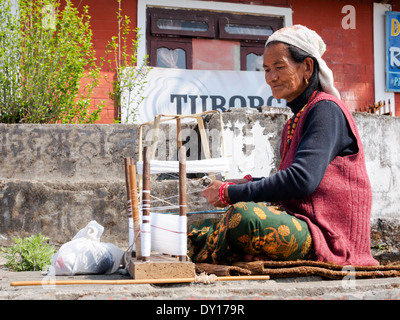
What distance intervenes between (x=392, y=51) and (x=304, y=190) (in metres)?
6.50

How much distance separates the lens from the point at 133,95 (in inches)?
242

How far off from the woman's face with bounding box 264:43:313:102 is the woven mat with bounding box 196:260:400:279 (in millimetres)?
840

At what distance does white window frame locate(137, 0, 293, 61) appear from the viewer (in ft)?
22.5

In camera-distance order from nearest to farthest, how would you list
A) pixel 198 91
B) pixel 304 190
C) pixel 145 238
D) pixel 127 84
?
pixel 145 238 → pixel 304 190 → pixel 127 84 → pixel 198 91

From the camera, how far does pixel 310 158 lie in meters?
2.11

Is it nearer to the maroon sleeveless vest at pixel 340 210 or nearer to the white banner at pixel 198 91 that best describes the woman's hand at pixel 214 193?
the maroon sleeveless vest at pixel 340 210

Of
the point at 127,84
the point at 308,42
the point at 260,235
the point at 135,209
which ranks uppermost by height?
the point at 127,84

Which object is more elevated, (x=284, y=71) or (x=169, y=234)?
(x=284, y=71)

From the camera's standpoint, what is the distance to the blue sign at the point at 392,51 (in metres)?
7.72

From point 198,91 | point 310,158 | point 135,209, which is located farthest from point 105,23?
point 310,158

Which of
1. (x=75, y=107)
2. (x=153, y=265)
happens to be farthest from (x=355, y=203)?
(x=75, y=107)

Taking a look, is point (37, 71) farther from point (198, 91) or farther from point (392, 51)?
point (392, 51)

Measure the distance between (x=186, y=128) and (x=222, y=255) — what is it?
2080 mm

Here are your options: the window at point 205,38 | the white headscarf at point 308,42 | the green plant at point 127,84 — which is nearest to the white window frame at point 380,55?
the window at point 205,38
